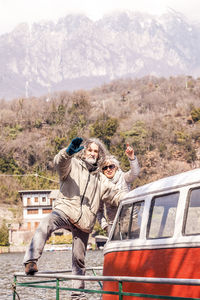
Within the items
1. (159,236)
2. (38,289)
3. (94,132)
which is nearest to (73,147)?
(159,236)

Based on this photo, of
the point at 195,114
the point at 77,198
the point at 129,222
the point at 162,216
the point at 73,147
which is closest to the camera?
the point at 162,216

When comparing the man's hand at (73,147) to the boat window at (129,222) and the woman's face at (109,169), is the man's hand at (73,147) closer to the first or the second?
the boat window at (129,222)

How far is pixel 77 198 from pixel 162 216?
1.21m

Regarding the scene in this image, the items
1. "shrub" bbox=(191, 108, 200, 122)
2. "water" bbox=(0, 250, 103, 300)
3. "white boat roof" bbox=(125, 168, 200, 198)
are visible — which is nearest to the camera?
"white boat roof" bbox=(125, 168, 200, 198)

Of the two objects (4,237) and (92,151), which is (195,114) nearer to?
(4,237)

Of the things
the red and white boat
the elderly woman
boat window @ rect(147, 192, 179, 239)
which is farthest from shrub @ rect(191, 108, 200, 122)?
boat window @ rect(147, 192, 179, 239)

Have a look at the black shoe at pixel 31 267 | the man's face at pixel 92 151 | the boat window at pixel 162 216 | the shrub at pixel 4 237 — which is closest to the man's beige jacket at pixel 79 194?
the man's face at pixel 92 151

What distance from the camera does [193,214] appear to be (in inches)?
235

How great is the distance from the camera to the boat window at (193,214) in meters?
5.88

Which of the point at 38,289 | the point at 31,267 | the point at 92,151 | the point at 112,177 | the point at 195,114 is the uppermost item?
the point at 195,114

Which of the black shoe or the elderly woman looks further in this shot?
the elderly woman

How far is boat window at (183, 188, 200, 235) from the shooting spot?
19.3 ft

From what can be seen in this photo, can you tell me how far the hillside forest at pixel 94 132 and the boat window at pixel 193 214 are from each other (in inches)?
3112

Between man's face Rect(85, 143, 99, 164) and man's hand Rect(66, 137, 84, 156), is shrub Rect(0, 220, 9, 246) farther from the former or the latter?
man's hand Rect(66, 137, 84, 156)
